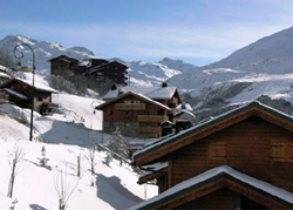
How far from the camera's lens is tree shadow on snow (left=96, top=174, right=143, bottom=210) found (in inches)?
1219

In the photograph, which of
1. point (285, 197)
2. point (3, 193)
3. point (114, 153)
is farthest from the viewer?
point (114, 153)

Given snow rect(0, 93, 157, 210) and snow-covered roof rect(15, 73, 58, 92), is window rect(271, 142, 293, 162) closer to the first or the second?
snow rect(0, 93, 157, 210)

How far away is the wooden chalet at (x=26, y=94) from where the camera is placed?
224 feet

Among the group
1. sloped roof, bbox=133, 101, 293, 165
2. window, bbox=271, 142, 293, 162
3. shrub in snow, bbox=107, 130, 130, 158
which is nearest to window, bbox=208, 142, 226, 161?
sloped roof, bbox=133, 101, 293, 165

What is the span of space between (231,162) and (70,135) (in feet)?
143

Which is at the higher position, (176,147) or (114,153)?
(176,147)

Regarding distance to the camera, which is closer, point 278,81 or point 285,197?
point 285,197

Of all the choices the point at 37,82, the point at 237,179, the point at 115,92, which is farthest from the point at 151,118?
the point at 237,179

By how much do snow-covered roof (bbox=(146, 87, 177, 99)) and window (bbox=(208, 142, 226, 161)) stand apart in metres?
57.9

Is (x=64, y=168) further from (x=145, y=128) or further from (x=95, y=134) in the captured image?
(x=145, y=128)

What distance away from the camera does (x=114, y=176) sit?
119ft

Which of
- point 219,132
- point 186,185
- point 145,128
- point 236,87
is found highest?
point 219,132

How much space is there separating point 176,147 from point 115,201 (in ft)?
52.6

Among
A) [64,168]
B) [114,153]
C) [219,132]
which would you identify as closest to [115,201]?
[64,168]
